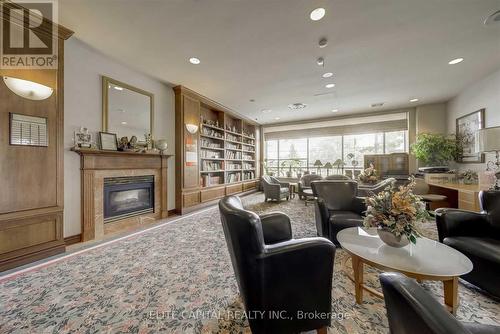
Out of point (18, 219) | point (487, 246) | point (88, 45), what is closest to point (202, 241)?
point (18, 219)

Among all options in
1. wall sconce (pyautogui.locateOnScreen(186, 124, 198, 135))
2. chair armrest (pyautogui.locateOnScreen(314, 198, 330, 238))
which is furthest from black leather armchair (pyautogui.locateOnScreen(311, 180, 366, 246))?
wall sconce (pyautogui.locateOnScreen(186, 124, 198, 135))

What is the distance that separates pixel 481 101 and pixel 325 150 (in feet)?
13.7

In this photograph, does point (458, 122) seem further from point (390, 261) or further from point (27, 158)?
point (27, 158)

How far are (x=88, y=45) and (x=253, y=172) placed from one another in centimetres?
625

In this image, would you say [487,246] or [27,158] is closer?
[487,246]

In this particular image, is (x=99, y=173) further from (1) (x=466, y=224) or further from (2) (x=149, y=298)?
(1) (x=466, y=224)

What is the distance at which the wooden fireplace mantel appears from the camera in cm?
291

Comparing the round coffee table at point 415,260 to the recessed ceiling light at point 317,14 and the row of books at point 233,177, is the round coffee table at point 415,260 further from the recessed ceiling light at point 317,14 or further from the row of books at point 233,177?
the row of books at point 233,177

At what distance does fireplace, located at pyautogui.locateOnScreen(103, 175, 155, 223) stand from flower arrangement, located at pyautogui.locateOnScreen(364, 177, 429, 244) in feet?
12.4

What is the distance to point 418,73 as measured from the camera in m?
3.76

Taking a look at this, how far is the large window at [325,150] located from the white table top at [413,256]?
18.8 feet

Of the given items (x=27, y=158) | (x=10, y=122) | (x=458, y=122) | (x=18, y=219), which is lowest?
(x=18, y=219)

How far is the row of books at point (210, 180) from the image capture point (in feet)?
17.6

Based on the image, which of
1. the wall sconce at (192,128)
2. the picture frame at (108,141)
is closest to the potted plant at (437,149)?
the wall sconce at (192,128)
